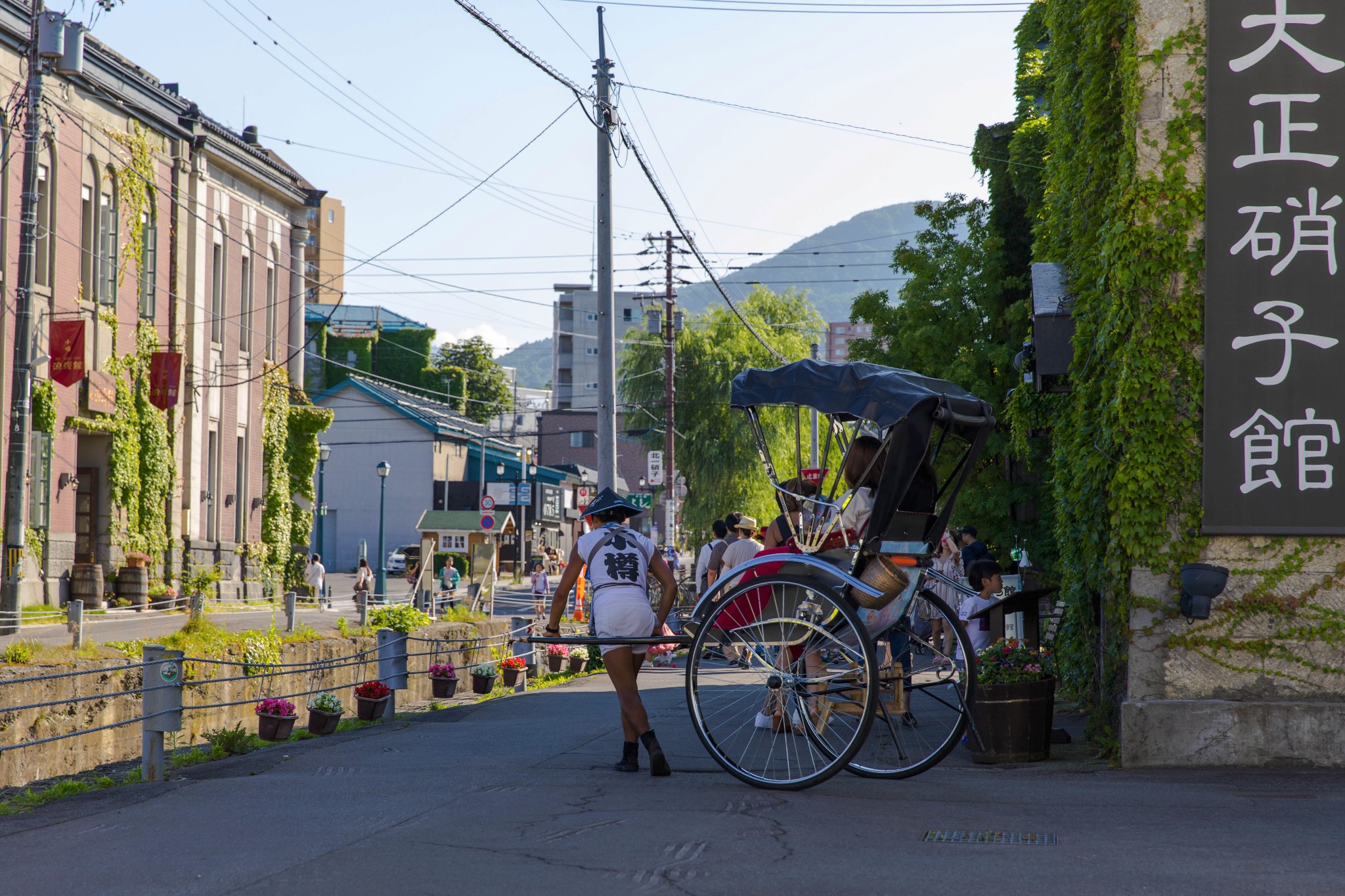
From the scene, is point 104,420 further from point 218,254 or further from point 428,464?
point 428,464

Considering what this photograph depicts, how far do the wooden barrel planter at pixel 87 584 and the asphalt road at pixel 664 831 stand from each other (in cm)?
1883

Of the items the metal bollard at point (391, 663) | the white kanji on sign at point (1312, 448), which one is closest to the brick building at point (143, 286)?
the metal bollard at point (391, 663)

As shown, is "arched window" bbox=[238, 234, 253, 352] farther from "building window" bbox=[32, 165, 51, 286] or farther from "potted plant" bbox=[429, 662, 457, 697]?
"potted plant" bbox=[429, 662, 457, 697]

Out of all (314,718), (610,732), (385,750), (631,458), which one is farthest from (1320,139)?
(631,458)

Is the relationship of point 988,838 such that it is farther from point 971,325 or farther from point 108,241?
point 108,241

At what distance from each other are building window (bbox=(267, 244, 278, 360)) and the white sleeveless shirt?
3112 cm

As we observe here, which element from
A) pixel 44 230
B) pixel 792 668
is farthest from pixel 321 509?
pixel 792 668

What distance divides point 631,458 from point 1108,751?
9190 cm

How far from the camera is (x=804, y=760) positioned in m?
8.95

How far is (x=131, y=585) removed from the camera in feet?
96.0

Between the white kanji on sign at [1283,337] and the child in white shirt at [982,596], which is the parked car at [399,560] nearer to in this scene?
the child in white shirt at [982,596]

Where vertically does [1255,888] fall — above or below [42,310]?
below

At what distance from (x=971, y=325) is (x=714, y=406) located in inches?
988

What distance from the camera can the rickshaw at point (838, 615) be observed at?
820 centimetres
